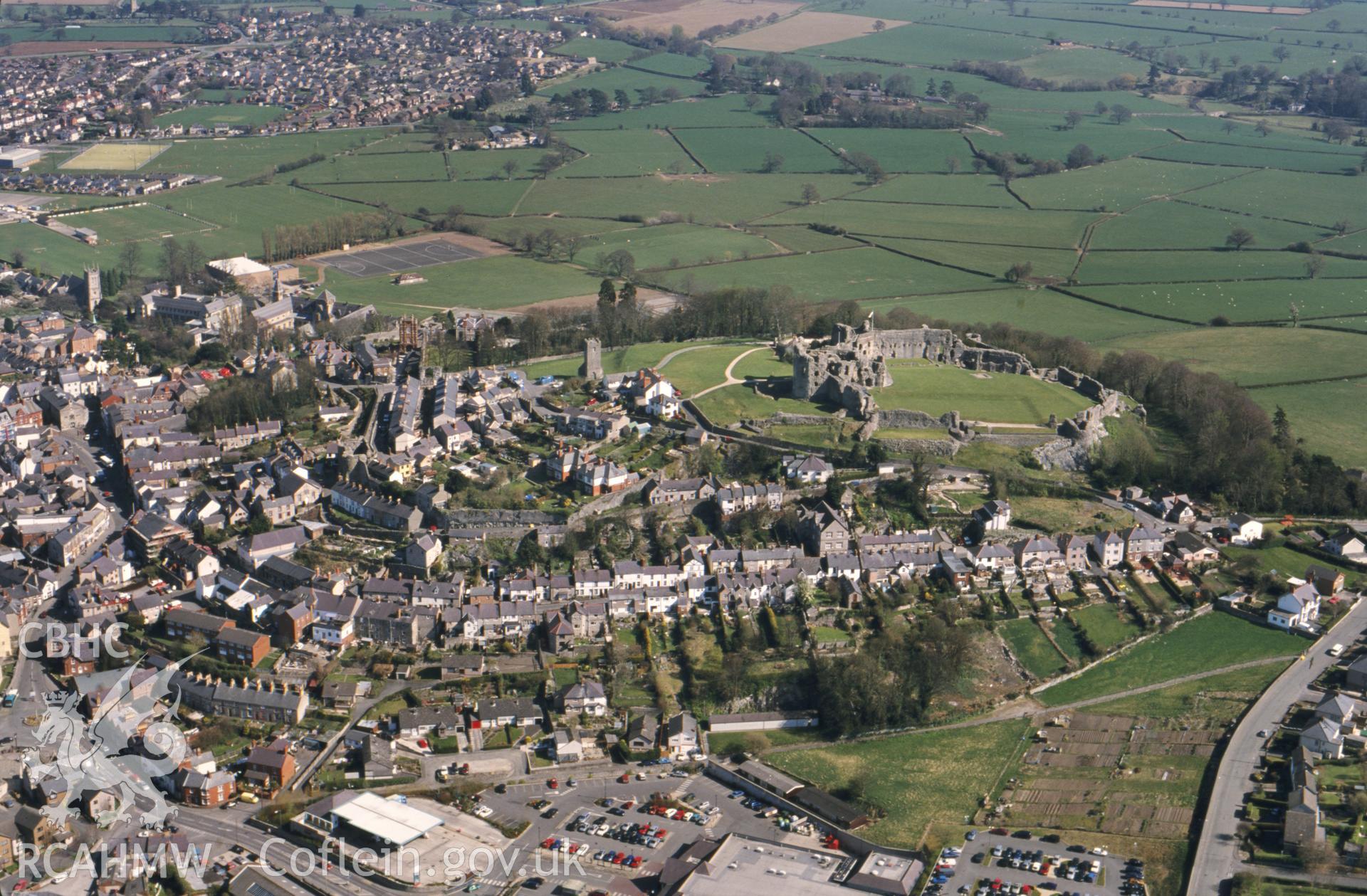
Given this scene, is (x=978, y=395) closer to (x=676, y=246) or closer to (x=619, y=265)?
(x=619, y=265)

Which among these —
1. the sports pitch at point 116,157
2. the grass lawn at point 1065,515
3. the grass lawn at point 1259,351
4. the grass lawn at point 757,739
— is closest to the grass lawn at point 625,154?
the sports pitch at point 116,157

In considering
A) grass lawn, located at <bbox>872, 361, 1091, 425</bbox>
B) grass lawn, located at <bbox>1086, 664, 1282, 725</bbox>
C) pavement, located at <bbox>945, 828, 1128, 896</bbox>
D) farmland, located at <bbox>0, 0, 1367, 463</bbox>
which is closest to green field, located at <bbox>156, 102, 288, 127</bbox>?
farmland, located at <bbox>0, 0, 1367, 463</bbox>

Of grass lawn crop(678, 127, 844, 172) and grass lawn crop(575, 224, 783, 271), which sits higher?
grass lawn crop(678, 127, 844, 172)

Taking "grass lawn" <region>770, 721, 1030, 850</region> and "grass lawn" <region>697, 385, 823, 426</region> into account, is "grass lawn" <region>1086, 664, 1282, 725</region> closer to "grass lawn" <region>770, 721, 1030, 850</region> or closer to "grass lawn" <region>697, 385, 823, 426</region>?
"grass lawn" <region>770, 721, 1030, 850</region>

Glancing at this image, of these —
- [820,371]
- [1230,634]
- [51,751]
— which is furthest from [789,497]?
[51,751]

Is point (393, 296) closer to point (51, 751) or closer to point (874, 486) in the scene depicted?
point (874, 486)

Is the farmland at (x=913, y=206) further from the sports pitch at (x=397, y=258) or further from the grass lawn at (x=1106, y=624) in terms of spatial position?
the grass lawn at (x=1106, y=624)
